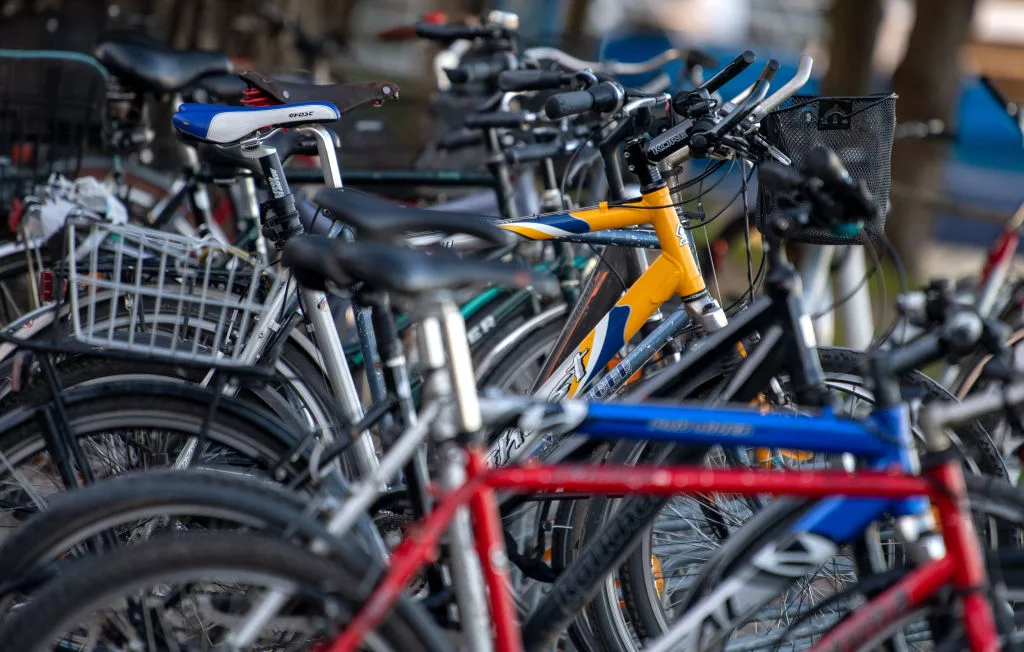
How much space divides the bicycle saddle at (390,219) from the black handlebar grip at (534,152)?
157 cm

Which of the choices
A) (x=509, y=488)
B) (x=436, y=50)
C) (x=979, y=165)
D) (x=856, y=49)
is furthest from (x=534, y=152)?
(x=979, y=165)

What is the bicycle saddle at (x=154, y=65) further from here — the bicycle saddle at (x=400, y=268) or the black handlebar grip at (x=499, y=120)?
the bicycle saddle at (x=400, y=268)

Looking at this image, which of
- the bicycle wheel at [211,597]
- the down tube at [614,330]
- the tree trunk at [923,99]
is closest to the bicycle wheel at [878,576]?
the bicycle wheel at [211,597]

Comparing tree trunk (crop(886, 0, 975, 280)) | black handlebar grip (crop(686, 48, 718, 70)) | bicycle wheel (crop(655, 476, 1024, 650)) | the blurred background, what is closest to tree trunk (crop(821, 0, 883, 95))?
the blurred background

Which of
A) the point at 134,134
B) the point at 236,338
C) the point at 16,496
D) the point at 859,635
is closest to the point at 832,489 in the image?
the point at 859,635

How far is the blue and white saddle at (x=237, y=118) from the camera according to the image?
8.62 feet

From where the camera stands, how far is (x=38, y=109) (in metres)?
3.72

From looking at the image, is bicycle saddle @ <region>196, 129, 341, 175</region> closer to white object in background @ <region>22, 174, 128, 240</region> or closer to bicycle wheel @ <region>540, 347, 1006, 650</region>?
white object in background @ <region>22, 174, 128, 240</region>

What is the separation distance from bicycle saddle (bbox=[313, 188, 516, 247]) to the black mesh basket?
81 centimetres

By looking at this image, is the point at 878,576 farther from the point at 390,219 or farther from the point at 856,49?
the point at 856,49

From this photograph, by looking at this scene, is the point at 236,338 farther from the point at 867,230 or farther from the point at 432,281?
the point at 867,230

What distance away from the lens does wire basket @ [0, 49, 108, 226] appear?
Result: 3695 millimetres

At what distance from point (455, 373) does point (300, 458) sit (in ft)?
1.83

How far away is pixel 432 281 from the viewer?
5.62 ft
